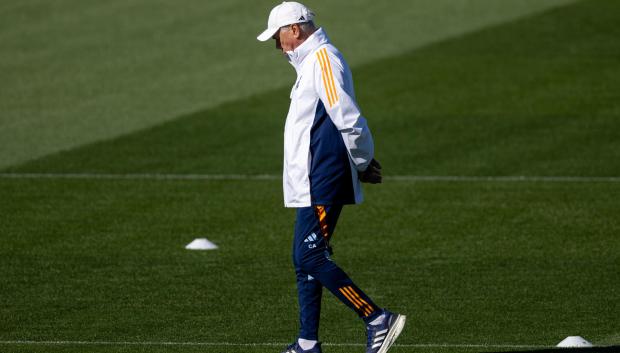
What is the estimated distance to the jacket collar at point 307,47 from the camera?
9312mm

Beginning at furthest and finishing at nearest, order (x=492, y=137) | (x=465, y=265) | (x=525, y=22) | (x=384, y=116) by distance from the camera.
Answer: (x=525, y=22), (x=384, y=116), (x=492, y=137), (x=465, y=265)

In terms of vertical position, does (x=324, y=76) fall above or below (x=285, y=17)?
below

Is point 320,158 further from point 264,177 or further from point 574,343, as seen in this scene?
point 264,177

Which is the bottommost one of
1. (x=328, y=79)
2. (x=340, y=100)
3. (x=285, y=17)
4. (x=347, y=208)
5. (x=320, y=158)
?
(x=347, y=208)

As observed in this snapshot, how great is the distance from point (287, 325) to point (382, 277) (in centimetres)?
205

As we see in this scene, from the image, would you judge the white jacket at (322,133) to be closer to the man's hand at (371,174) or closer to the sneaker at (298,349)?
the man's hand at (371,174)

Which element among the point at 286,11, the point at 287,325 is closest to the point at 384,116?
the point at 287,325

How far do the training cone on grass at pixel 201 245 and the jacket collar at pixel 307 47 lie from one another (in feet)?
16.4

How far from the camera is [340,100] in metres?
9.05

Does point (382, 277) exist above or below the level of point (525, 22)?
below

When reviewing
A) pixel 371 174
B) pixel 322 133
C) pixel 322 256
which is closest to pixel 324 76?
pixel 322 133

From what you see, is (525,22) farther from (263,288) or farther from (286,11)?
(286,11)

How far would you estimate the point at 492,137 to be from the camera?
823 inches

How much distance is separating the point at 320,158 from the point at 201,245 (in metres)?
5.03
